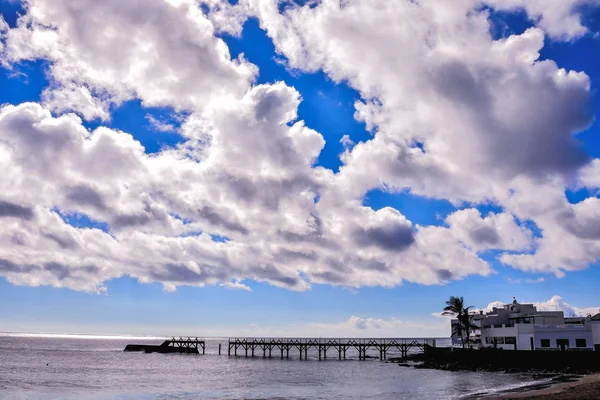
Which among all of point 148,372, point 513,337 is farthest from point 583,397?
point 148,372

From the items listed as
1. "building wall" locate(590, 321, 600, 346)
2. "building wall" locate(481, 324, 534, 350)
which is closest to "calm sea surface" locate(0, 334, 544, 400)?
"building wall" locate(481, 324, 534, 350)

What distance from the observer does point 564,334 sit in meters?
67.7

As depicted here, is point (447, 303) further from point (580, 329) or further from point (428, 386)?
point (428, 386)

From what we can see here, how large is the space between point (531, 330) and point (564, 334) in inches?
162

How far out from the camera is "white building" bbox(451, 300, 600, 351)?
218 ft

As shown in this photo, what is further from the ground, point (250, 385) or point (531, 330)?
point (531, 330)

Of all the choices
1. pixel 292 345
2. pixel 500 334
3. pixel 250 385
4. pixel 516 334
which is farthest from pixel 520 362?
pixel 292 345

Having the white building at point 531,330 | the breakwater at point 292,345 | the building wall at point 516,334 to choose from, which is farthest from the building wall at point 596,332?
the breakwater at point 292,345

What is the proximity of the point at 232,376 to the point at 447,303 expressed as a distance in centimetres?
3671

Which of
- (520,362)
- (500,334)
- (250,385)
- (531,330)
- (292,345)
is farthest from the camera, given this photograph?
(292,345)

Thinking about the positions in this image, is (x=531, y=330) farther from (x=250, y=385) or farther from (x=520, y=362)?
(x=250, y=385)

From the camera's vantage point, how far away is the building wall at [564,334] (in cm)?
6594

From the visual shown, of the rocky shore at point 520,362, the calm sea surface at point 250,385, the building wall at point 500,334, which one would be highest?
the building wall at point 500,334

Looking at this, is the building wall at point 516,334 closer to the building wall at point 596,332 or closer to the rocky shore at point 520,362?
the rocky shore at point 520,362
